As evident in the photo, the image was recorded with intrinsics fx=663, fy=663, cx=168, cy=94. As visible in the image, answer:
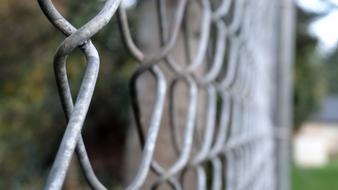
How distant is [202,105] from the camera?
1.50 m

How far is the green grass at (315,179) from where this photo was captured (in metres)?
8.02

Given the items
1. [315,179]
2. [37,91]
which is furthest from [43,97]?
[315,179]

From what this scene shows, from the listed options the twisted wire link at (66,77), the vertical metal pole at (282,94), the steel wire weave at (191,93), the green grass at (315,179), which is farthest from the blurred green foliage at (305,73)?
the twisted wire link at (66,77)

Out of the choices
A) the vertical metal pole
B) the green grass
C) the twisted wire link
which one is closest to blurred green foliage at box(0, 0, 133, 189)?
the vertical metal pole

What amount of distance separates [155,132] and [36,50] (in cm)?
312

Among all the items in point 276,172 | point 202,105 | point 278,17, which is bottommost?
point 276,172

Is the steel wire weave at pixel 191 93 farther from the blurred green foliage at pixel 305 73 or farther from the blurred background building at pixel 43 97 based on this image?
the blurred green foliage at pixel 305 73

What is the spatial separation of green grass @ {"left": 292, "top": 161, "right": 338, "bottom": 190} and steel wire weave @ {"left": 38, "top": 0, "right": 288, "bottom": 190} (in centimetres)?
658

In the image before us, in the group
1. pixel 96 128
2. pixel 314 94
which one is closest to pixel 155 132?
pixel 96 128

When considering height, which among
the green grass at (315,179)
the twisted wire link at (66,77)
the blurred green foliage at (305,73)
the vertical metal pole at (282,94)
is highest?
the twisted wire link at (66,77)

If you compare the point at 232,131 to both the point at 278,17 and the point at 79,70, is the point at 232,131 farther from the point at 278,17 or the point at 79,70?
the point at 79,70

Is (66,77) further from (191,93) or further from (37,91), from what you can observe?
(37,91)

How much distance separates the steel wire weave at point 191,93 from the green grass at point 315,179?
6.58 m

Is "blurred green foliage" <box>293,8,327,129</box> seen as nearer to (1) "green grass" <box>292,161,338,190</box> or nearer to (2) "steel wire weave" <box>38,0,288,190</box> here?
(1) "green grass" <box>292,161,338,190</box>
